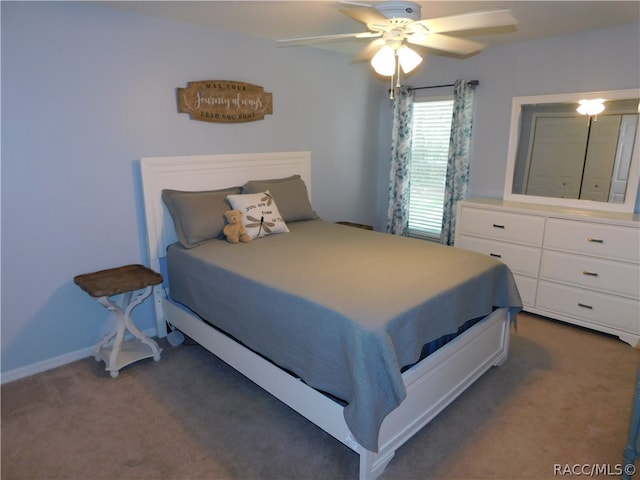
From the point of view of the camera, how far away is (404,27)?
211 centimetres

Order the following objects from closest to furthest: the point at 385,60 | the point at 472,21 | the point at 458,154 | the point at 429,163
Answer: the point at 472,21 < the point at 385,60 < the point at 458,154 < the point at 429,163

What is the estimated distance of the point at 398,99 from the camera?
438 cm

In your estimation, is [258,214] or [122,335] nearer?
[122,335]

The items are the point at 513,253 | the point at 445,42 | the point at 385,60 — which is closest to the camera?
the point at 385,60

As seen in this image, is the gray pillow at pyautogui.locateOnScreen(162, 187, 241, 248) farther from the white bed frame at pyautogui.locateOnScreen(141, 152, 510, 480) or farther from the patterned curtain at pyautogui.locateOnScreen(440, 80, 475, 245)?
the patterned curtain at pyautogui.locateOnScreen(440, 80, 475, 245)

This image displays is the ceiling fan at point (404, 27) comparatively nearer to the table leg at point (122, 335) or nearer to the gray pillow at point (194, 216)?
the gray pillow at point (194, 216)

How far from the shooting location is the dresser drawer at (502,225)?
334cm

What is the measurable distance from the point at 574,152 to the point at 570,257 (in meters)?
0.88

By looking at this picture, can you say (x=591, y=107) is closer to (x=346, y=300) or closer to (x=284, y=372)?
(x=346, y=300)

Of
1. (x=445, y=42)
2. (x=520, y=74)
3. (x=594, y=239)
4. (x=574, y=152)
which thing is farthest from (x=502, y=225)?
(x=445, y=42)

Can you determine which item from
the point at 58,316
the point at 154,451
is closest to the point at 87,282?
the point at 58,316

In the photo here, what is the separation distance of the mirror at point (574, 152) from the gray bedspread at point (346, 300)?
138cm

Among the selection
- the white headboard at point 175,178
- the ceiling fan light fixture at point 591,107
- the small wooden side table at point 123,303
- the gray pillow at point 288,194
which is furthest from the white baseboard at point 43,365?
the ceiling fan light fixture at point 591,107

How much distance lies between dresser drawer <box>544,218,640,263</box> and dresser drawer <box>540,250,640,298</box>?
5 centimetres
